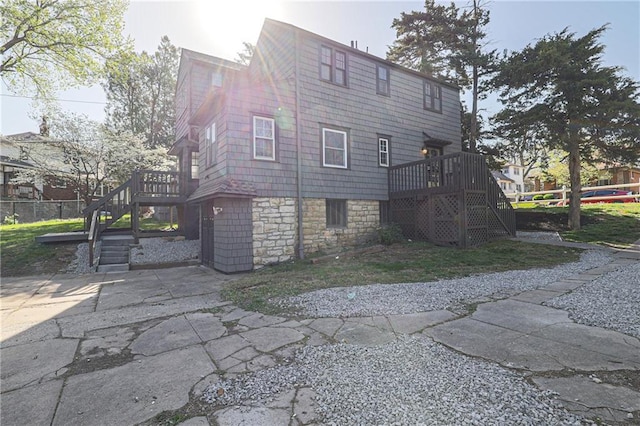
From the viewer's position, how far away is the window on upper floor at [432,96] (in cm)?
1362

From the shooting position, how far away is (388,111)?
12133 millimetres

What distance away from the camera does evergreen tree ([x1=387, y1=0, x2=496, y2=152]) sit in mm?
15824

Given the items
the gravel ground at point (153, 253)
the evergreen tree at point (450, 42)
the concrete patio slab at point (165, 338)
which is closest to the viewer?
the concrete patio slab at point (165, 338)

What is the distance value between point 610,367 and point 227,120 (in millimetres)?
8654

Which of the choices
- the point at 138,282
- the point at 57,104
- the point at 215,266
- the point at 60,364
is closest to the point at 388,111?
the point at 215,266

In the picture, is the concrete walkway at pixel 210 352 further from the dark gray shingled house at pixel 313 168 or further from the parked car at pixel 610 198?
the parked car at pixel 610 198

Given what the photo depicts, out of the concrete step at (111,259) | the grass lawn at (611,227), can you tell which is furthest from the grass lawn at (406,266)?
the concrete step at (111,259)

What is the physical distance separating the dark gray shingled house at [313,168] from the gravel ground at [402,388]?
591 cm

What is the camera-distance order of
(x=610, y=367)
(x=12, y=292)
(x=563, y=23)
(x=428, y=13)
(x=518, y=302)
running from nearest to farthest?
(x=610, y=367) < (x=518, y=302) < (x=12, y=292) < (x=563, y=23) < (x=428, y=13)

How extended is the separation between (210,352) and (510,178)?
62775 millimetres

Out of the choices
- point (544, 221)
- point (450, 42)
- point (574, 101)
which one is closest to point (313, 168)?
point (574, 101)

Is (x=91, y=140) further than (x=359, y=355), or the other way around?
(x=91, y=140)

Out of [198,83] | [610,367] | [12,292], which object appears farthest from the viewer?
[198,83]

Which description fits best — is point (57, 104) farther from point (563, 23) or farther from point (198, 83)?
point (563, 23)
